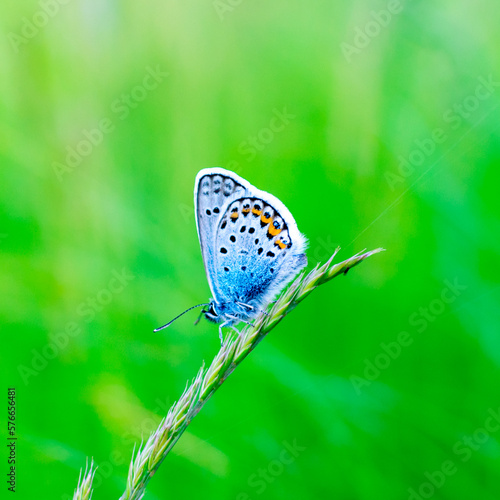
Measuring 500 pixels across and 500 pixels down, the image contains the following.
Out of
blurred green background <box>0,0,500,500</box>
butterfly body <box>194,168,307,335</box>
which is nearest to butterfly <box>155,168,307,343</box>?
butterfly body <box>194,168,307,335</box>

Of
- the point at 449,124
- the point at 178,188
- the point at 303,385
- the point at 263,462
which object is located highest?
the point at 449,124

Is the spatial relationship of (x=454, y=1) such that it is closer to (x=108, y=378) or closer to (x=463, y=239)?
(x=463, y=239)

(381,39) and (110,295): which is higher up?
(381,39)

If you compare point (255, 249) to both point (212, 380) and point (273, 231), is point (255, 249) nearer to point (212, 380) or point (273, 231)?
point (273, 231)

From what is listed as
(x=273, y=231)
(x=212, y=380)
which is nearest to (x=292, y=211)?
(x=273, y=231)

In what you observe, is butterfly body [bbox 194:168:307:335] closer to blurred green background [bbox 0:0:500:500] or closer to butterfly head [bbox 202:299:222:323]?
butterfly head [bbox 202:299:222:323]

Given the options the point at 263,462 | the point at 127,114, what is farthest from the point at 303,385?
the point at 127,114
